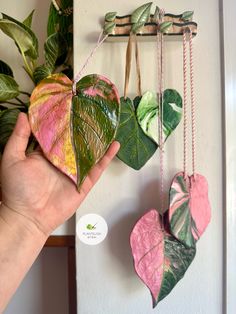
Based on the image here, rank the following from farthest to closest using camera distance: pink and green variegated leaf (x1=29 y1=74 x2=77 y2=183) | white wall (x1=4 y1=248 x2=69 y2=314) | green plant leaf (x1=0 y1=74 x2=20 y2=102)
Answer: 1. white wall (x1=4 y1=248 x2=69 y2=314)
2. green plant leaf (x1=0 y1=74 x2=20 y2=102)
3. pink and green variegated leaf (x1=29 y1=74 x2=77 y2=183)

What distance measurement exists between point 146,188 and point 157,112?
16 centimetres

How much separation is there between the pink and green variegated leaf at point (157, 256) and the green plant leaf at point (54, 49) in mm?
386

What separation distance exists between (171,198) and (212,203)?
0.12 metres

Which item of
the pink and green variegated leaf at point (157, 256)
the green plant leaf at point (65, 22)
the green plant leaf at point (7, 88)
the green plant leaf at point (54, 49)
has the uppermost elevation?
Result: the green plant leaf at point (65, 22)

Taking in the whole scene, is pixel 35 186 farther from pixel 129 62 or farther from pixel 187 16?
pixel 187 16

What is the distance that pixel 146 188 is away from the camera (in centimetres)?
58

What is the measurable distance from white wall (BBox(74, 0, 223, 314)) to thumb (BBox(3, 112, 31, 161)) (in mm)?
188

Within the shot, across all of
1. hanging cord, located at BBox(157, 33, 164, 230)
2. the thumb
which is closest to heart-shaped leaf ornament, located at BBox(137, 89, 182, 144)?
hanging cord, located at BBox(157, 33, 164, 230)

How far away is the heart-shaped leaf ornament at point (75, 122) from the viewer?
0.44 m

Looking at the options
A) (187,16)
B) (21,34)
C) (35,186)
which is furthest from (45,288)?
(187,16)

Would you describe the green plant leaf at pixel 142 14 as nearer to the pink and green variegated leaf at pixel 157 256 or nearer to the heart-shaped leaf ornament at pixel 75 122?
the heart-shaped leaf ornament at pixel 75 122

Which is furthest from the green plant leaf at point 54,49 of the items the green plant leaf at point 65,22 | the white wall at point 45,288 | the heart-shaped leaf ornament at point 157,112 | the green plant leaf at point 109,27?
the white wall at point 45,288

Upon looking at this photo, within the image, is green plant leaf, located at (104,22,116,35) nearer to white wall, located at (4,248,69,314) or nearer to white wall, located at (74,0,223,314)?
white wall, located at (74,0,223,314)

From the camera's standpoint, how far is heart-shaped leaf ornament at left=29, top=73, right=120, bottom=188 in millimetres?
443
